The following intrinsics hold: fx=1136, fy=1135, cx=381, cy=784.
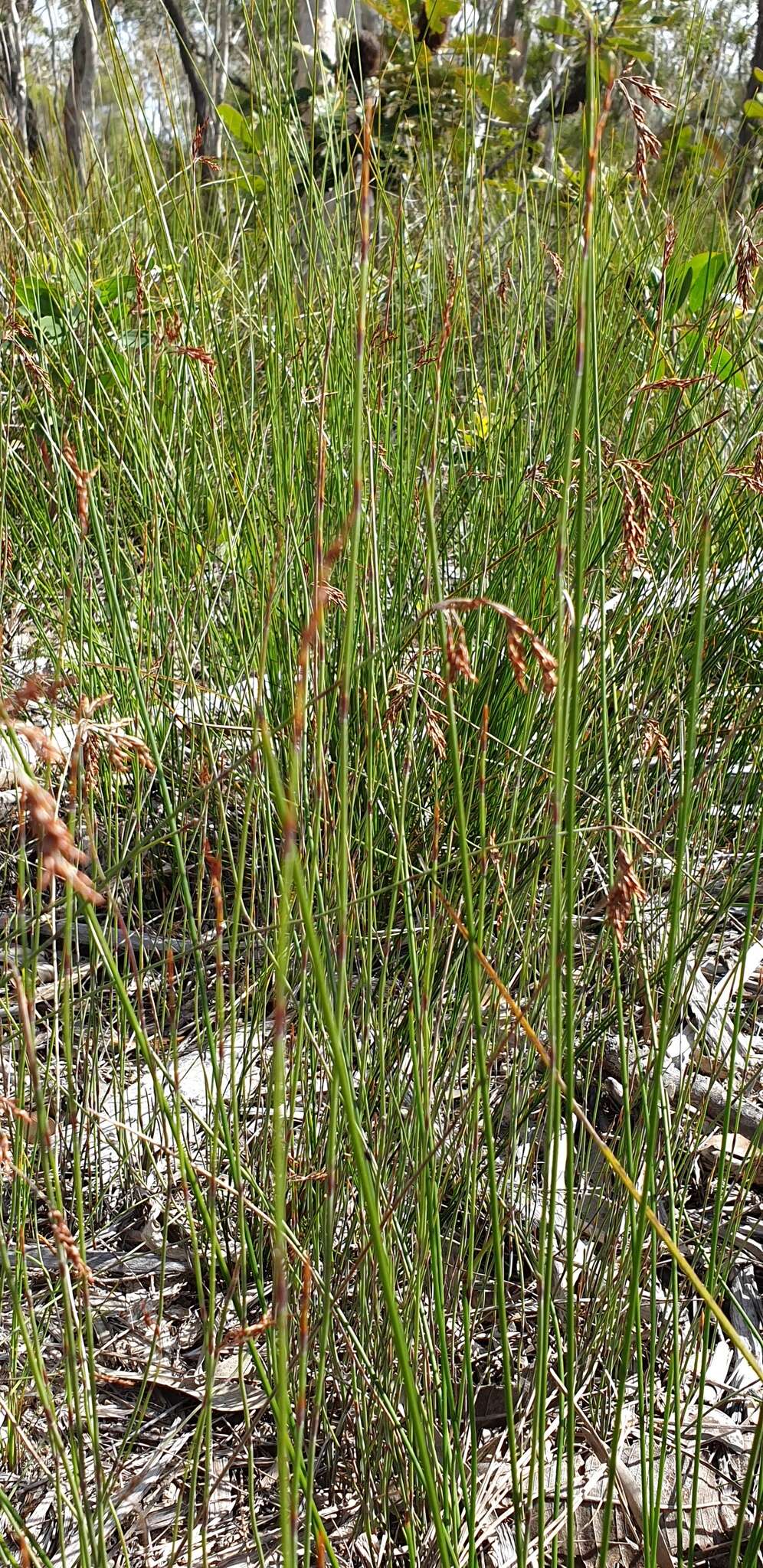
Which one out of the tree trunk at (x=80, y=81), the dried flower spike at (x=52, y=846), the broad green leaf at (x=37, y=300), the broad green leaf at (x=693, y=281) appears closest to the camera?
the dried flower spike at (x=52, y=846)

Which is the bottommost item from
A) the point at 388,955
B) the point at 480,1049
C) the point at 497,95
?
the point at 388,955

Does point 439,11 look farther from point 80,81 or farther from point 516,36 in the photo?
point 80,81

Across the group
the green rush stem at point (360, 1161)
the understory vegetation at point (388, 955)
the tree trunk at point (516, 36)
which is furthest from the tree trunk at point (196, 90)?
the green rush stem at point (360, 1161)

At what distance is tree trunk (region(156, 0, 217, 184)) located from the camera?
4.67 ft

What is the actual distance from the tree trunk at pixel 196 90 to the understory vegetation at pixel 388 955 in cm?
9

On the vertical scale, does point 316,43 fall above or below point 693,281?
above

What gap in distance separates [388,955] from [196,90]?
478cm

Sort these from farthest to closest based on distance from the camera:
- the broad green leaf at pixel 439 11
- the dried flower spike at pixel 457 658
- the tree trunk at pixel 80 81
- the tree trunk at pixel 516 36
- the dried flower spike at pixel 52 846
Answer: the tree trunk at pixel 80 81, the tree trunk at pixel 516 36, the broad green leaf at pixel 439 11, the dried flower spike at pixel 457 658, the dried flower spike at pixel 52 846

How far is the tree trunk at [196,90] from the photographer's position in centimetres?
142

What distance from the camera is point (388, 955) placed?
836 millimetres

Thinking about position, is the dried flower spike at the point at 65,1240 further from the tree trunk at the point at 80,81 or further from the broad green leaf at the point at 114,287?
the tree trunk at the point at 80,81

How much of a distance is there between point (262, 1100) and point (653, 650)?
668mm

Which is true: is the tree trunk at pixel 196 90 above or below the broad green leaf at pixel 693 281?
above

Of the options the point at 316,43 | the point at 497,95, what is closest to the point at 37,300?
the point at 316,43
